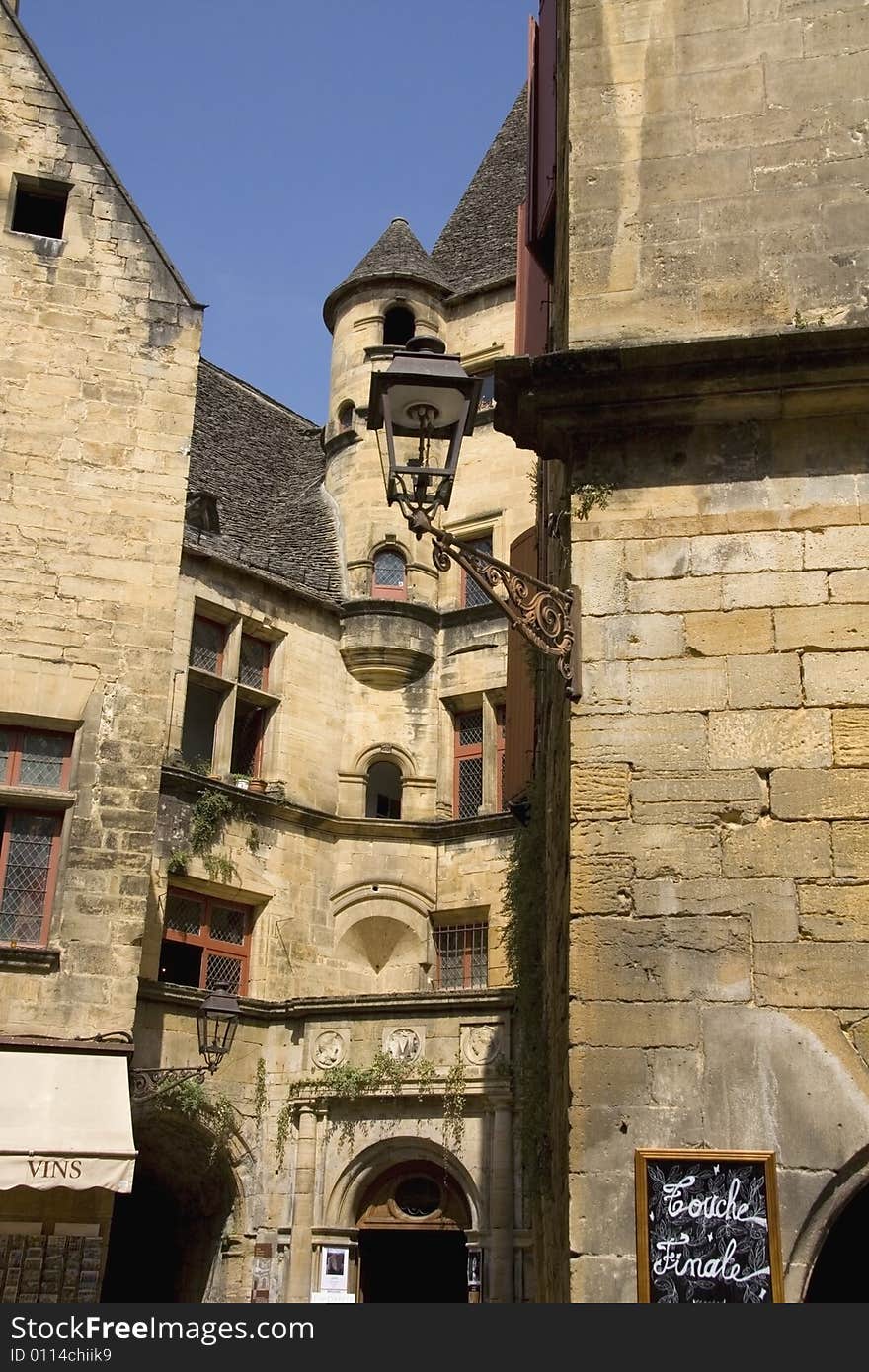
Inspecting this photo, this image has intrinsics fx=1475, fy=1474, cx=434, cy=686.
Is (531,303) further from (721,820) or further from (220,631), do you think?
(220,631)

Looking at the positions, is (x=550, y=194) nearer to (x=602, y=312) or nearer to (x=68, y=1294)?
(x=602, y=312)

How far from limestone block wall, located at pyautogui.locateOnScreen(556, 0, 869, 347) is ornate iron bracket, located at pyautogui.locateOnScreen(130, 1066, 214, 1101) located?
8329 millimetres

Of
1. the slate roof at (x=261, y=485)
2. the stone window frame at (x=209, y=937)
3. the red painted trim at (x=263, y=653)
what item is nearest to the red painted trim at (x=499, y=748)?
the slate roof at (x=261, y=485)

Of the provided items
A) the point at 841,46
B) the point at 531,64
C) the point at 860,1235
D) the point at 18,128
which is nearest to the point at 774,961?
the point at 860,1235

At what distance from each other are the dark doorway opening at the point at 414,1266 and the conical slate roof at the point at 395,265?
1161 cm

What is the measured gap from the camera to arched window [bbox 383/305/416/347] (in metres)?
18.9

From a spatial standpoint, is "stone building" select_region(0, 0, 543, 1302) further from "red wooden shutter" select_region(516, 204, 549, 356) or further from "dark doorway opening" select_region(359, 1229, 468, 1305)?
"red wooden shutter" select_region(516, 204, 549, 356)

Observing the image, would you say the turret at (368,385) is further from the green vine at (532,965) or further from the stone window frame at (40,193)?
the green vine at (532,965)

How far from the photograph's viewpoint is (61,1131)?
9.52 meters

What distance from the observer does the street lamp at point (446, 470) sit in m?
5.21

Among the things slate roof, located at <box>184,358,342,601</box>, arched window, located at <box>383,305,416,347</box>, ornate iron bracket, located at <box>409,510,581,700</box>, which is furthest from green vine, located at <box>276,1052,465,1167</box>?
arched window, located at <box>383,305,416,347</box>

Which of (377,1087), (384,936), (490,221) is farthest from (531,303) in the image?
(490,221)

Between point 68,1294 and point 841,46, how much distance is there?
848 cm

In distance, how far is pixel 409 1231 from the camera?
1303 centimetres
